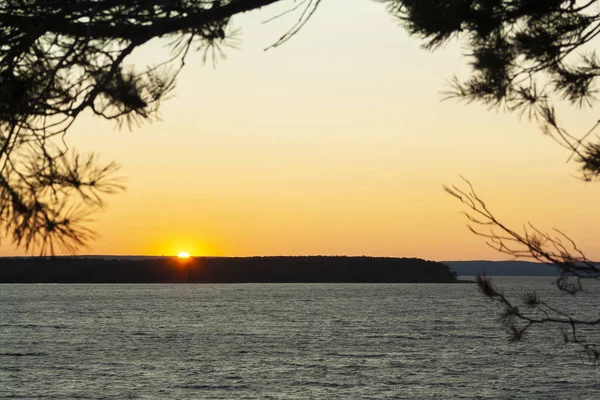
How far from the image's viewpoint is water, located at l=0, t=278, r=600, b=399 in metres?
47.2

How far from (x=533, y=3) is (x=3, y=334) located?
283 ft

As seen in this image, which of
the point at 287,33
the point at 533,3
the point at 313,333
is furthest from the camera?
the point at 313,333

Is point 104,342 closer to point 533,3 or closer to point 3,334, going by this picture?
point 3,334

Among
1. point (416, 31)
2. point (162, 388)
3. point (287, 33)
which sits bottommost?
point (162, 388)

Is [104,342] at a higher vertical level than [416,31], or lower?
lower

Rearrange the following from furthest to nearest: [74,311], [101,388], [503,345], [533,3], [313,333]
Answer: [74,311] → [313,333] → [503,345] → [101,388] → [533,3]

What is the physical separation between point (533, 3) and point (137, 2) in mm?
3324

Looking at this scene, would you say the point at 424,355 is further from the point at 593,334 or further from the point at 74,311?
the point at 74,311

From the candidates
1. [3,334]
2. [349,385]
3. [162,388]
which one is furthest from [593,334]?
[3,334]

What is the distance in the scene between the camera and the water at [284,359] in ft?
155

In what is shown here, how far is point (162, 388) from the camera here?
158ft

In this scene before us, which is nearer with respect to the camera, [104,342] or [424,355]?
[424,355]

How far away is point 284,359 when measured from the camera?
61.7 metres

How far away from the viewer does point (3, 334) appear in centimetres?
8588
